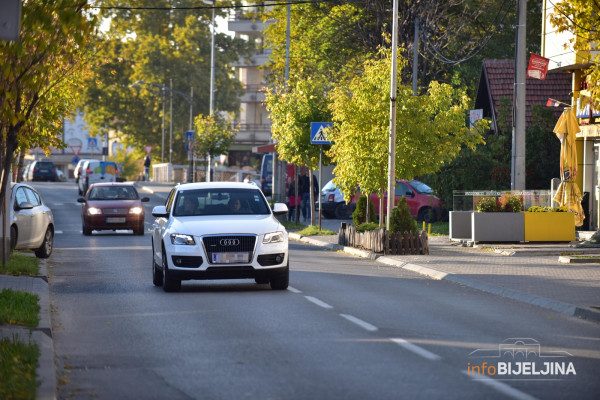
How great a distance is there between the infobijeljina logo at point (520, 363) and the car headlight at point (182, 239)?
6.52m

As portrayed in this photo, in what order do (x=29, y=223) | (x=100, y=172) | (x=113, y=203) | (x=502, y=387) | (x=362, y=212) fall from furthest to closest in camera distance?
(x=100, y=172), (x=113, y=203), (x=362, y=212), (x=29, y=223), (x=502, y=387)

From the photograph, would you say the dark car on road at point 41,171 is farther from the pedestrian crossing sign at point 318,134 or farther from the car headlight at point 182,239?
the car headlight at point 182,239

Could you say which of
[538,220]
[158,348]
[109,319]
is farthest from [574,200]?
[158,348]

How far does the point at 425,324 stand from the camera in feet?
44.7

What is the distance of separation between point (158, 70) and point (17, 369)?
253 feet

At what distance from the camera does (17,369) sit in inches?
373

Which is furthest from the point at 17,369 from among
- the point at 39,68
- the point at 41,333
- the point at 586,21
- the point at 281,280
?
the point at 586,21

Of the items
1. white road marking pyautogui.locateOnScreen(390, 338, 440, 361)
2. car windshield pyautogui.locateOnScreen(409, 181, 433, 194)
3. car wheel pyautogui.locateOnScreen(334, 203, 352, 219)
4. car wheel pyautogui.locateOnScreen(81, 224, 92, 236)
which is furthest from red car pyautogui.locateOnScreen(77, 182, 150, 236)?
white road marking pyautogui.locateOnScreen(390, 338, 440, 361)

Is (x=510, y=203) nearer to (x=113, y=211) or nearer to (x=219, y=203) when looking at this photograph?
(x=219, y=203)

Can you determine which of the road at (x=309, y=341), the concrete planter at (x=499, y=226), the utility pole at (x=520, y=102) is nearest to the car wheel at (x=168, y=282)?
the road at (x=309, y=341)

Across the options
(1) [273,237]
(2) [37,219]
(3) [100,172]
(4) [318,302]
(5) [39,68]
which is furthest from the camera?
(3) [100,172]

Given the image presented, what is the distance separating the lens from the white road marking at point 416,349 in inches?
428

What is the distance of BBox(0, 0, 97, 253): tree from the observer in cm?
1211

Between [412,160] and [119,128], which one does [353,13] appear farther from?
[119,128]
